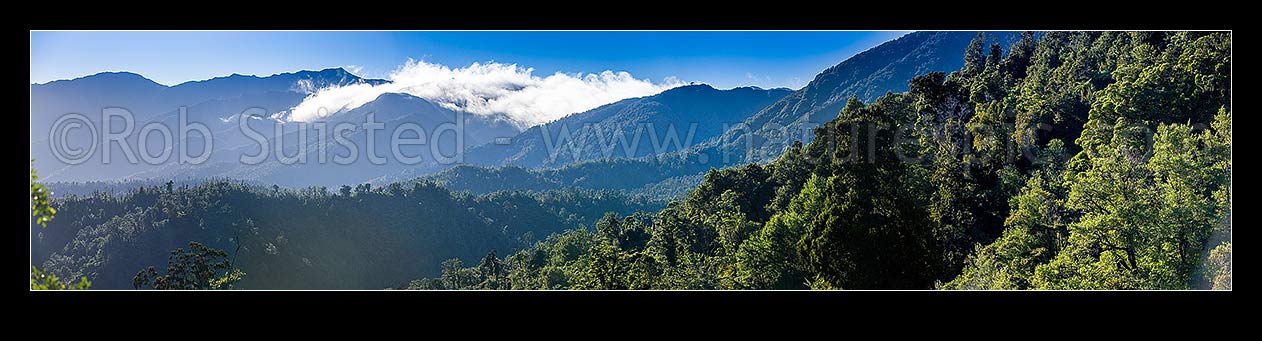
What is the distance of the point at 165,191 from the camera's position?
243ft

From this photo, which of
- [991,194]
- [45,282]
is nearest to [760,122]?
[991,194]

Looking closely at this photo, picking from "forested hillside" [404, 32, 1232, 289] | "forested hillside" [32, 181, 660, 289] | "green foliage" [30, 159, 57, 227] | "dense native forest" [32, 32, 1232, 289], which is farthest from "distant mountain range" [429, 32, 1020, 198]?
"green foliage" [30, 159, 57, 227]

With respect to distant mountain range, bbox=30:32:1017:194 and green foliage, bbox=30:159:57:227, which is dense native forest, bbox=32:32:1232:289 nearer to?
green foliage, bbox=30:159:57:227

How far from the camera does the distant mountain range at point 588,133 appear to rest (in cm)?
10225

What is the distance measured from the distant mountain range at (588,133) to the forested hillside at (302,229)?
11339 millimetres

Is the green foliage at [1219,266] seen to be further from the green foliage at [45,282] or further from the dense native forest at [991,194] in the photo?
the green foliage at [45,282]

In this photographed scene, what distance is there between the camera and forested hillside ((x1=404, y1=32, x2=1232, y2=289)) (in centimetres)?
1082

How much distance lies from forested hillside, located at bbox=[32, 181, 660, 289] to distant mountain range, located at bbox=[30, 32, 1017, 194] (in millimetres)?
11339

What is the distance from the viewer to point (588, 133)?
534 ft

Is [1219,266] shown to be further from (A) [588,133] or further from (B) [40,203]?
(A) [588,133]
